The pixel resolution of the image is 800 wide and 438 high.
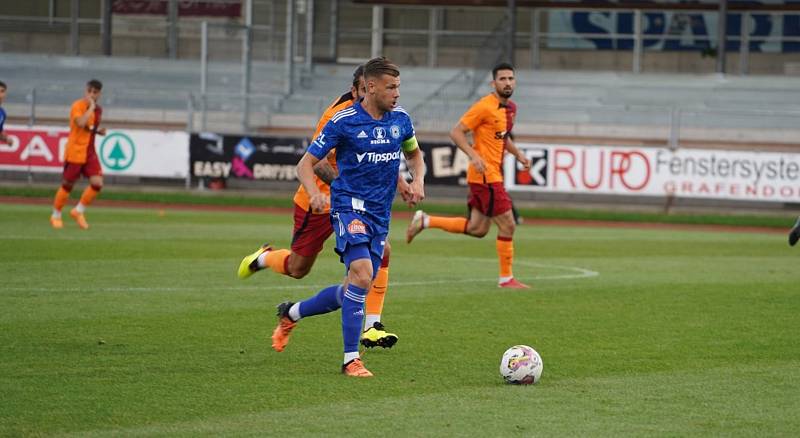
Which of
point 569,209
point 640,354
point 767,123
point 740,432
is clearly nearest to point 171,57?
point 569,209

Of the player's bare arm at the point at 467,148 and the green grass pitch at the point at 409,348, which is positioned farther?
the player's bare arm at the point at 467,148

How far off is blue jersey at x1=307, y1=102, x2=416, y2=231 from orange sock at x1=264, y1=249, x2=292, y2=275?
1.75m

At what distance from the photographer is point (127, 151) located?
1176 inches

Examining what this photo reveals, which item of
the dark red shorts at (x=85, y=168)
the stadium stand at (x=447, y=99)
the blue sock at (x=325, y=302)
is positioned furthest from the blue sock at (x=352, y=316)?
the stadium stand at (x=447, y=99)

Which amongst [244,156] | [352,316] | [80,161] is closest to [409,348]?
[352,316]

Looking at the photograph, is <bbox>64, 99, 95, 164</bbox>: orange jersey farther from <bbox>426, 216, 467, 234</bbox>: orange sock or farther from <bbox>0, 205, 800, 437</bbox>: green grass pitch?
<bbox>426, 216, 467, 234</bbox>: orange sock

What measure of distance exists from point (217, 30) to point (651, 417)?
34959 millimetres

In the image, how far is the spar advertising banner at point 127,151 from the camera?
29.8 meters

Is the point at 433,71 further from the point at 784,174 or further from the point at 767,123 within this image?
the point at 784,174

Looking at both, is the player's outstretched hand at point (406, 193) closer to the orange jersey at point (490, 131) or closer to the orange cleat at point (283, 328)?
the orange cleat at point (283, 328)

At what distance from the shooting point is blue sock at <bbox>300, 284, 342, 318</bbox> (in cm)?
859

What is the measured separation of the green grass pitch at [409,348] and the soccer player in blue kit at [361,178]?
0.54 meters

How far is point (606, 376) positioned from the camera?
8164 mm

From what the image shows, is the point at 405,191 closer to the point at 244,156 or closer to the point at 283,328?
the point at 283,328
